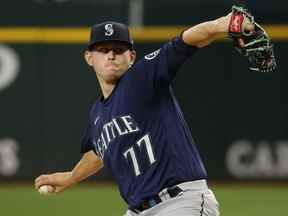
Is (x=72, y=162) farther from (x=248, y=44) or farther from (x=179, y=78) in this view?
(x=248, y=44)

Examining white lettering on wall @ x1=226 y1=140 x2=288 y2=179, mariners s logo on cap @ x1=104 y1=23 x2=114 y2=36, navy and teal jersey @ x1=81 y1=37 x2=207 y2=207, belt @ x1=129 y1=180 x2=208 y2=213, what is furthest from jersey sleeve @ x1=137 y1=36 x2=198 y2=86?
white lettering on wall @ x1=226 y1=140 x2=288 y2=179

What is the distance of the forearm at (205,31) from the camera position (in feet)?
14.8

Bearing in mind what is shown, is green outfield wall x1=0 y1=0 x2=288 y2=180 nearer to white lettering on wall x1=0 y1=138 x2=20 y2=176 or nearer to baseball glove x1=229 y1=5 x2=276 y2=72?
white lettering on wall x1=0 y1=138 x2=20 y2=176

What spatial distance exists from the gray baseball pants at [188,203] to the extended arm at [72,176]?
2.76 feet

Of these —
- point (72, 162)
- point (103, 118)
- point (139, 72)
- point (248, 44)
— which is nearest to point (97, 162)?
point (103, 118)

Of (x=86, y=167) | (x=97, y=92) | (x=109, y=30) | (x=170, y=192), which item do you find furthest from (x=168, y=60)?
(x=97, y=92)

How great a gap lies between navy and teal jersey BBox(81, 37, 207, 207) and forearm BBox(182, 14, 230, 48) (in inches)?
10.2

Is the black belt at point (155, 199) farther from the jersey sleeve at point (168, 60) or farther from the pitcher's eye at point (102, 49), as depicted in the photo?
the pitcher's eye at point (102, 49)

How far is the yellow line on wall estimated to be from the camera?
11633 millimetres

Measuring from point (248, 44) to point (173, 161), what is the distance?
2.80 ft

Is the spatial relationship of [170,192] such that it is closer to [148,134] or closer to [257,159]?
[148,134]

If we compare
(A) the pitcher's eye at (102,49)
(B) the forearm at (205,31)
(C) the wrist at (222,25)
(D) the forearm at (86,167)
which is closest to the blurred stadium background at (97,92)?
(D) the forearm at (86,167)

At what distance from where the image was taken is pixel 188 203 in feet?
16.2

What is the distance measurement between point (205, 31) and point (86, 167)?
5.30 ft
